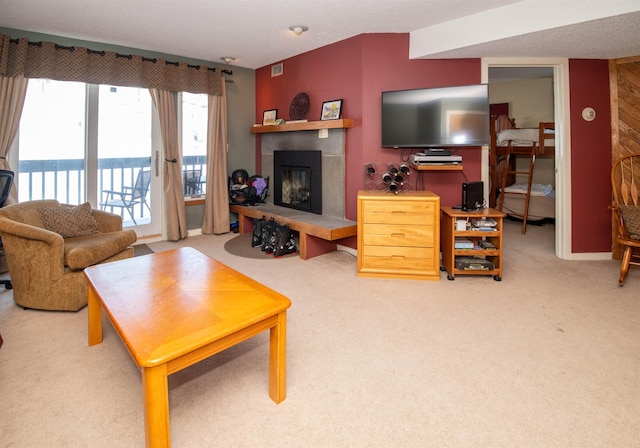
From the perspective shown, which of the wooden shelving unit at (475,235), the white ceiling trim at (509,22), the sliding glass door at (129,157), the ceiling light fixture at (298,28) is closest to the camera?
the white ceiling trim at (509,22)

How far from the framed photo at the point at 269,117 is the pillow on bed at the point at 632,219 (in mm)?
3787

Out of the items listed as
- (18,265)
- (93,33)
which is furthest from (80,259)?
(93,33)

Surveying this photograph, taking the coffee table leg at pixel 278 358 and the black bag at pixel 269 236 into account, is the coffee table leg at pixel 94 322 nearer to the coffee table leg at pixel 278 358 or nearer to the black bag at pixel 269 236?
the coffee table leg at pixel 278 358

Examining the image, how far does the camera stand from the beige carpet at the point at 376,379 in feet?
5.03

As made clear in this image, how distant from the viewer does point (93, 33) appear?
3.90m

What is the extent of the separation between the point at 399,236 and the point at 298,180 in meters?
1.85

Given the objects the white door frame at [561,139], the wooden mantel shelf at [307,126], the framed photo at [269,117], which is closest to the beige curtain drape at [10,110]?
the wooden mantel shelf at [307,126]

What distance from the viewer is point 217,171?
5.08m

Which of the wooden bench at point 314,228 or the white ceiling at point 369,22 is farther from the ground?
the white ceiling at point 369,22

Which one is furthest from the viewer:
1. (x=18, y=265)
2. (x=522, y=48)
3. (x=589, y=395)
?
(x=522, y=48)

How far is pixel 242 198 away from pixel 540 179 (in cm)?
481

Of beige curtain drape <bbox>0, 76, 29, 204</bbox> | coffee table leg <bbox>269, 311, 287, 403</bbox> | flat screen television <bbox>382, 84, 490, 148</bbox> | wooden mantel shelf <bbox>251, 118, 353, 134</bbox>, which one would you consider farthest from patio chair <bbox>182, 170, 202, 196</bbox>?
coffee table leg <bbox>269, 311, 287, 403</bbox>

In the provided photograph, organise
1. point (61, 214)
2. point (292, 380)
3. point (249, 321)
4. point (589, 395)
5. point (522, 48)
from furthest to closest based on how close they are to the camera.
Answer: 1. point (522, 48)
2. point (61, 214)
3. point (292, 380)
4. point (589, 395)
5. point (249, 321)

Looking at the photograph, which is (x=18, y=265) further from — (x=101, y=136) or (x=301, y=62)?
(x=301, y=62)
